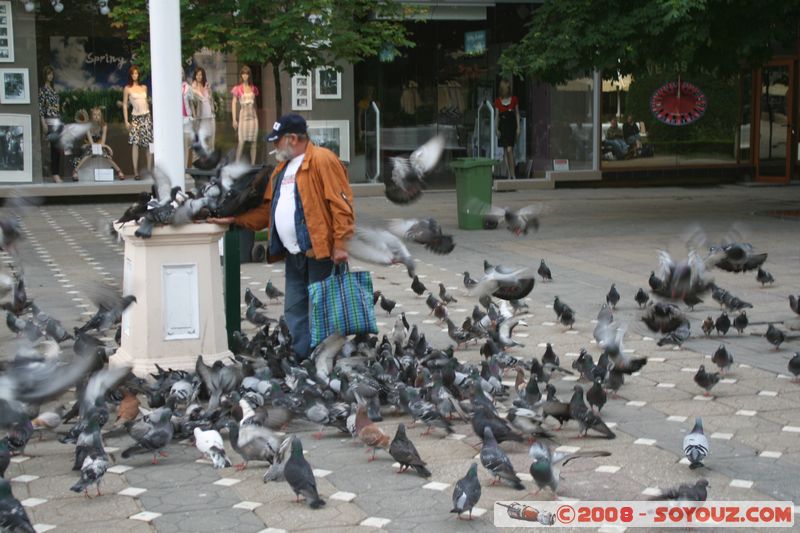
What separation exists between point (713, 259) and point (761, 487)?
467 centimetres

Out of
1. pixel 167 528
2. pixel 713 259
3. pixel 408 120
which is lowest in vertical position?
pixel 167 528

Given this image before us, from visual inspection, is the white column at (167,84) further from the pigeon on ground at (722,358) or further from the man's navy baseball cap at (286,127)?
the pigeon on ground at (722,358)

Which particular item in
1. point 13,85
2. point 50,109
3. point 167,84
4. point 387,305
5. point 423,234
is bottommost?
point 387,305

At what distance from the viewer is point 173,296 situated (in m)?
7.91

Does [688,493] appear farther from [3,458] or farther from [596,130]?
[596,130]

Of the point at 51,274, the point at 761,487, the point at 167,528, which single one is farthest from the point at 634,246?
the point at 167,528

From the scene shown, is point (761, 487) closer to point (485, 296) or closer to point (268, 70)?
point (485, 296)

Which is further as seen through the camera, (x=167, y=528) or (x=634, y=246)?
(x=634, y=246)

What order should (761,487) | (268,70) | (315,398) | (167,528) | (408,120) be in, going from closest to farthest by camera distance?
(167,528), (761,487), (315,398), (268,70), (408,120)

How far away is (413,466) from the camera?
19.5 ft

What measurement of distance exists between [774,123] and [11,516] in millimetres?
23720

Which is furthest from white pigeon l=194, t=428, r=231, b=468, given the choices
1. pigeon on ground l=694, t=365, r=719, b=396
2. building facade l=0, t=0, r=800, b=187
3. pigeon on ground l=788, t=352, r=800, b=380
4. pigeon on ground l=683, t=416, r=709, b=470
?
building facade l=0, t=0, r=800, b=187

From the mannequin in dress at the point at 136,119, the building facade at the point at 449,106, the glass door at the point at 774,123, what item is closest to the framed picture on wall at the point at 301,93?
the building facade at the point at 449,106

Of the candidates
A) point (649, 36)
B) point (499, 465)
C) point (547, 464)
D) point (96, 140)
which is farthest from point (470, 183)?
point (547, 464)
